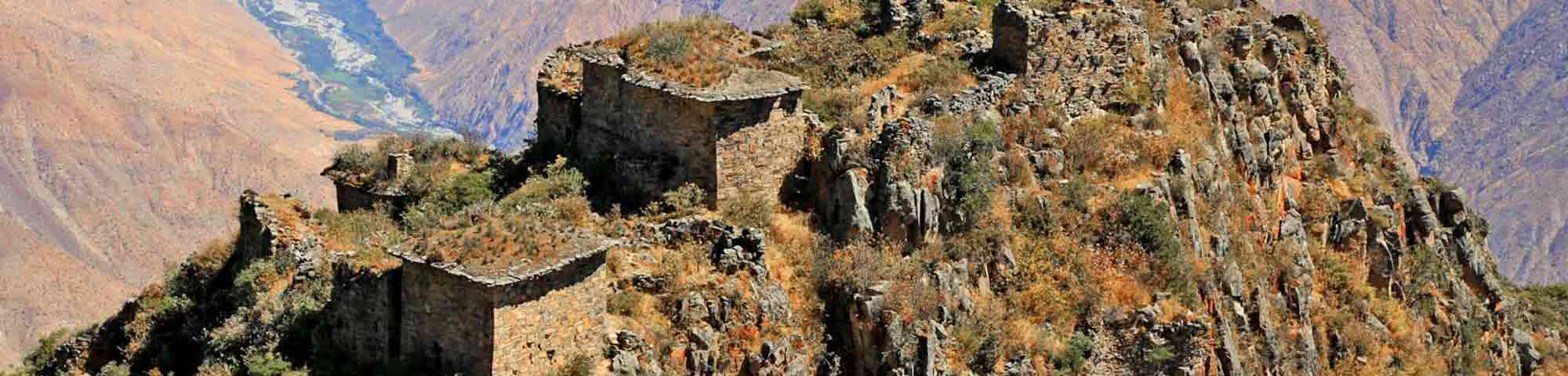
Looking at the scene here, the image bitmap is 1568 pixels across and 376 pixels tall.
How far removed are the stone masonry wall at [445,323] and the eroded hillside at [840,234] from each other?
0.15ft

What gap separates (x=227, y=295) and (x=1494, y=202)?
150551 mm

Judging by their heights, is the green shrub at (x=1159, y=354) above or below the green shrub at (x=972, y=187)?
below

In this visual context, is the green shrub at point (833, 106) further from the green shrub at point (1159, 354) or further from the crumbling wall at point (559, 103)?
the green shrub at point (1159, 354)

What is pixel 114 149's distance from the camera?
13250 centimetres

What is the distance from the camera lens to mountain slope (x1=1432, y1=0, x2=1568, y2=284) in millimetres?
147375

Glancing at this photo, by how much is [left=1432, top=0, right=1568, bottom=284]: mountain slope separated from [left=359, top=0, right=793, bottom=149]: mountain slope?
64007mm

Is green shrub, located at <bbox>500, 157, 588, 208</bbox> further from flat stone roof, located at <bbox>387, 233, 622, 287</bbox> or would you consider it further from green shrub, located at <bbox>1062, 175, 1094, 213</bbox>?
green shrub, located at <bbox>1062, 175, 1094, 213</bbox>

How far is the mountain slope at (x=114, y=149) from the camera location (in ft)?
337

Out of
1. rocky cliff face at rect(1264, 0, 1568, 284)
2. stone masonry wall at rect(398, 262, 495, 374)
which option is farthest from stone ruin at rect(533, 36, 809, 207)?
rocky cliff face at rect(1264, 0, 1568, 284)

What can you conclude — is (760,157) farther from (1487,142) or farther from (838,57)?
(1487,142)

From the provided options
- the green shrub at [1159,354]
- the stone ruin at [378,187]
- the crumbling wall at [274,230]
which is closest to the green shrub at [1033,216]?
the green shrub at [1159,354]

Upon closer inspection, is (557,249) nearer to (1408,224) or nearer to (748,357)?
(748,357)

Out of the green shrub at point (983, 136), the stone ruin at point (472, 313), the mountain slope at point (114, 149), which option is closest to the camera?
the stone ruin at point (472, 313)

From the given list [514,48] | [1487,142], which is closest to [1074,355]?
[514,48]
